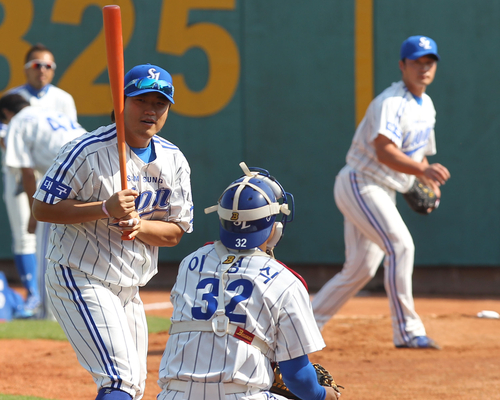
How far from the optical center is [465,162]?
8852mm

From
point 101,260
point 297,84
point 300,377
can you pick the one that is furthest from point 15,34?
point 300,377

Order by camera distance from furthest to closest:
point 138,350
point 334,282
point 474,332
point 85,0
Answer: point 85,0 → point 474,332 → point 334,282 → point 138,350

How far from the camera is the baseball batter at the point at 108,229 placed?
10.1ft

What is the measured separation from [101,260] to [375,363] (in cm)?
278

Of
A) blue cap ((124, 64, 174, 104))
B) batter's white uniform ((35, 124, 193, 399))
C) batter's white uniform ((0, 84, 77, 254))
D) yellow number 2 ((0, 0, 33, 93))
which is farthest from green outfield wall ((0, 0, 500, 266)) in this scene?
blue cap ((124, 64, 174, 104))

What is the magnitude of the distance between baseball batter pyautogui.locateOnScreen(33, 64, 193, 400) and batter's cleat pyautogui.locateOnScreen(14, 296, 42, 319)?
13.2 ft

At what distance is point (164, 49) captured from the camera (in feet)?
31.2

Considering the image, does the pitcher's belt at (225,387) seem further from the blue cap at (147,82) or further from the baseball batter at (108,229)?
the blue cap at (147,82)

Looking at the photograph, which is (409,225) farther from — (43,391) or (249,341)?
(249,341)

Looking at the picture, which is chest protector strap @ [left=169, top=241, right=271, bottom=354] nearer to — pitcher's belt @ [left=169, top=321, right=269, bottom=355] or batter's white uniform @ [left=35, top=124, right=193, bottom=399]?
pitcher's belt @ [left=169, top=321, right=269, bottom=355]

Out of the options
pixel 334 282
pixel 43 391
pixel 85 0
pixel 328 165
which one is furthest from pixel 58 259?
pixel 85 0

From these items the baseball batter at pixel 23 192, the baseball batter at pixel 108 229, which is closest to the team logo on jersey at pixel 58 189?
the baseball batter at pixel 108 229

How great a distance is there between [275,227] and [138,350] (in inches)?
42.9

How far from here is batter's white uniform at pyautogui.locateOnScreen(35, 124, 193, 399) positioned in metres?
3.09
